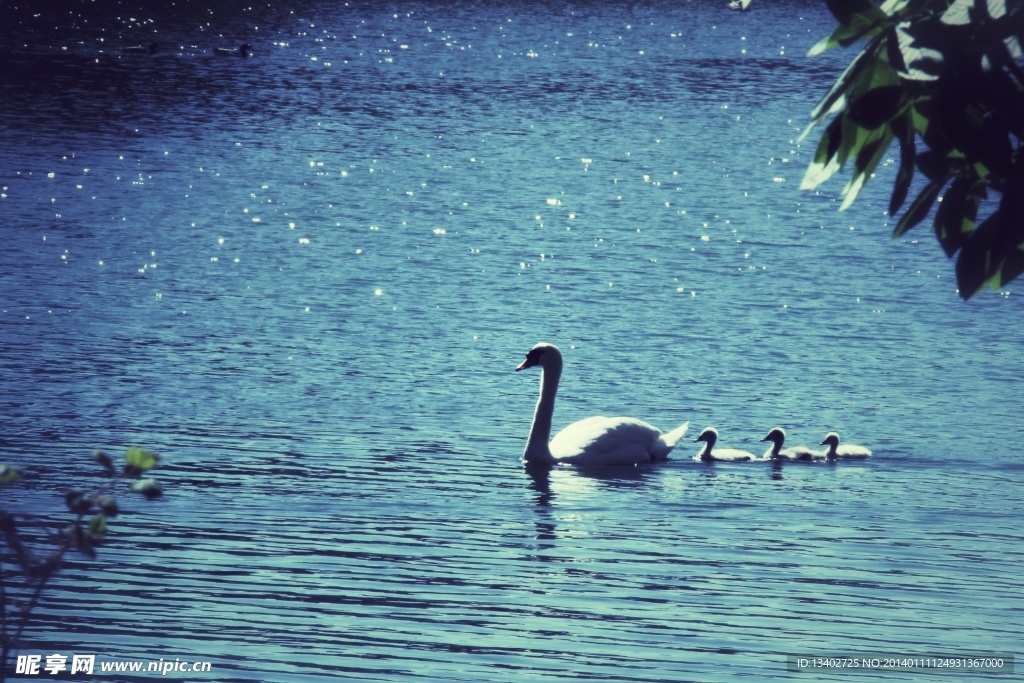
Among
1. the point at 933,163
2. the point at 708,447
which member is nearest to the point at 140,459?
the point at 933,163

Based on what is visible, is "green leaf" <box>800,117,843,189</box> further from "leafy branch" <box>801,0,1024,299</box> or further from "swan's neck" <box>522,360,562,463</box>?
"swan's neck" <box>522,360,562,463</box>

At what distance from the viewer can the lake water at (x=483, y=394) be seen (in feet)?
32.0

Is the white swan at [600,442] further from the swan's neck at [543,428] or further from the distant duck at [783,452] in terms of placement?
the distant duck at [783,452]

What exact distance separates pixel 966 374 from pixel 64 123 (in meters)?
28.3

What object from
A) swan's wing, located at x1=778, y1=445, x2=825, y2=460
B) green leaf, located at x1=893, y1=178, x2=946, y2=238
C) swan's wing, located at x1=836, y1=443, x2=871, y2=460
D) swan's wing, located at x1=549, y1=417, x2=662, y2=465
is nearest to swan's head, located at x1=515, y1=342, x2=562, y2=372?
swan's wing, located at x1=549, y1=417, x2=662, y2=465

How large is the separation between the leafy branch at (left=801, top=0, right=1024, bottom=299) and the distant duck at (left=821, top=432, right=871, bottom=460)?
11.1 meters

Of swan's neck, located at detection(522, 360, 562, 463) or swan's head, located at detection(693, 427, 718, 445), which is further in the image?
swan's neck, located at detection(522, 360, 562, 463)

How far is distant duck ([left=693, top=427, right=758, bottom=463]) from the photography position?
14.8 meters

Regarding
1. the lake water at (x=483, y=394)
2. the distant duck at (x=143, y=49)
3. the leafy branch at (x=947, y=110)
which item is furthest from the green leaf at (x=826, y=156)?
the distant duck at (x=143, y=49)

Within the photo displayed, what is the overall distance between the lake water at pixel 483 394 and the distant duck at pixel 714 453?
0.24 meters

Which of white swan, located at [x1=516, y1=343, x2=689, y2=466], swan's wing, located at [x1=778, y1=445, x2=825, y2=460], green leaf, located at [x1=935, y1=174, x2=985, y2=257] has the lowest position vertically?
white swan, located at [x1=516, y1=343, x2=689, y2=466]
